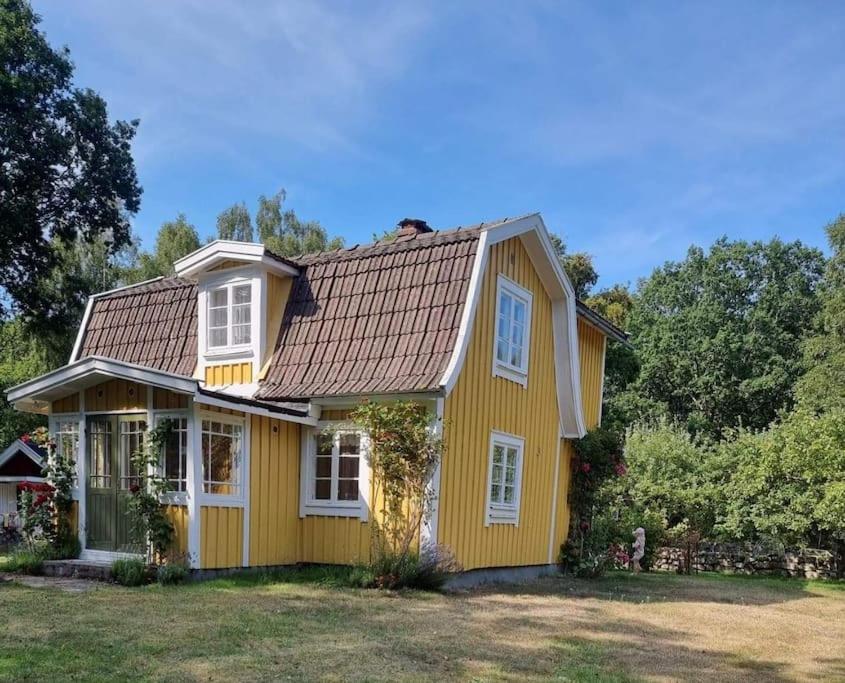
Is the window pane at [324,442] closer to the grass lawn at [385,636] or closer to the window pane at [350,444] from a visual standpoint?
the window pane at [350,444]

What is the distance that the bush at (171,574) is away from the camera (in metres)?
9.59

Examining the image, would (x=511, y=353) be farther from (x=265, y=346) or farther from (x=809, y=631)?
(x=809, y=631)

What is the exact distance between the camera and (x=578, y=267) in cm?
3312

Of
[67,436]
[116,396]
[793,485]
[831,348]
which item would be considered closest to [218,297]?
[116,396]

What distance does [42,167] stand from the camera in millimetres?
19641

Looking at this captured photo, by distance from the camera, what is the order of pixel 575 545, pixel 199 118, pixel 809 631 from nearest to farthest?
pixel 809 631 → pixel 575 545 → pixel 199 118

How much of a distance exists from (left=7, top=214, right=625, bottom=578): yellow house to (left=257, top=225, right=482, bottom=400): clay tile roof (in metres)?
0.03

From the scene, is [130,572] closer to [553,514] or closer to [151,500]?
[151,500]

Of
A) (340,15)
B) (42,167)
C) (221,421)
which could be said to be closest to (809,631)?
(221,421)

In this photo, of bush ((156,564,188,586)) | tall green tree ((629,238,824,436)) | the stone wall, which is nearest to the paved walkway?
bush ((156,564,188,586))

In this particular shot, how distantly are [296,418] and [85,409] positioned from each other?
10.5 ft

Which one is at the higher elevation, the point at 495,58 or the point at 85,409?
the point at 495,58

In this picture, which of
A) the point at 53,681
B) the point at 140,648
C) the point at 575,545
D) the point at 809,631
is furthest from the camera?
the point at 575,545

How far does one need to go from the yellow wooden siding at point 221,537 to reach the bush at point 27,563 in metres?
2.53
